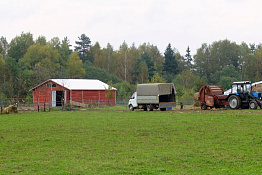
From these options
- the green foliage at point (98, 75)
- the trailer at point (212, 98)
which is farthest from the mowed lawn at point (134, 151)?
the green foliage at point (98, 75)

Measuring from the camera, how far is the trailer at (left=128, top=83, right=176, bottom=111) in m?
40.1

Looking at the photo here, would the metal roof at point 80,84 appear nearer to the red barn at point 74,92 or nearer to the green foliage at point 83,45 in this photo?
the red barn at point 74,92

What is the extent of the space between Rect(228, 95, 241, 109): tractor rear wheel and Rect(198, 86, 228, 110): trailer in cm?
94

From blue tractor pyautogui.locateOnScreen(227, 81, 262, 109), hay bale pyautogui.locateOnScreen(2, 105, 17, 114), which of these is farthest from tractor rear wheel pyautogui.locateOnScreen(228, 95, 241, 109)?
hay bale pyautogui.locateOnScreen(2, 105, 17, 114)

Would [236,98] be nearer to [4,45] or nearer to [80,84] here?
[80,84]

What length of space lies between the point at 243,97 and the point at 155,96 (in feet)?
27.6

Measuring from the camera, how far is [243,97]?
123 ft

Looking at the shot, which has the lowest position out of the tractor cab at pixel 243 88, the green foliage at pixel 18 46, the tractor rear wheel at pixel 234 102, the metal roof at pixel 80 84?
the tractor rear wheel at pixel 234 102

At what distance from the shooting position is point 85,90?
6138 cm

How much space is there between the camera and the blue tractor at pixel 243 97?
37.2 m

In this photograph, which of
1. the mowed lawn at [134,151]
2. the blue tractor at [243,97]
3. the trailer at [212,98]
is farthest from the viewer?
the trailer at [212,98]

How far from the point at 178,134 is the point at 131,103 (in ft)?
79.1

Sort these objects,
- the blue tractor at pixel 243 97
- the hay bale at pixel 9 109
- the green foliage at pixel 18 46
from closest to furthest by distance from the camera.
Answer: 1. the blue tractor at pixel 243 97
2. the hay bale at pixel 9 109
3. the green foliage at pixel 18 46

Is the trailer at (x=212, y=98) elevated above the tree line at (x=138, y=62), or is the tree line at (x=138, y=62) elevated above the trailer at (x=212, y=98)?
the tree line at (x=138, y=62)
